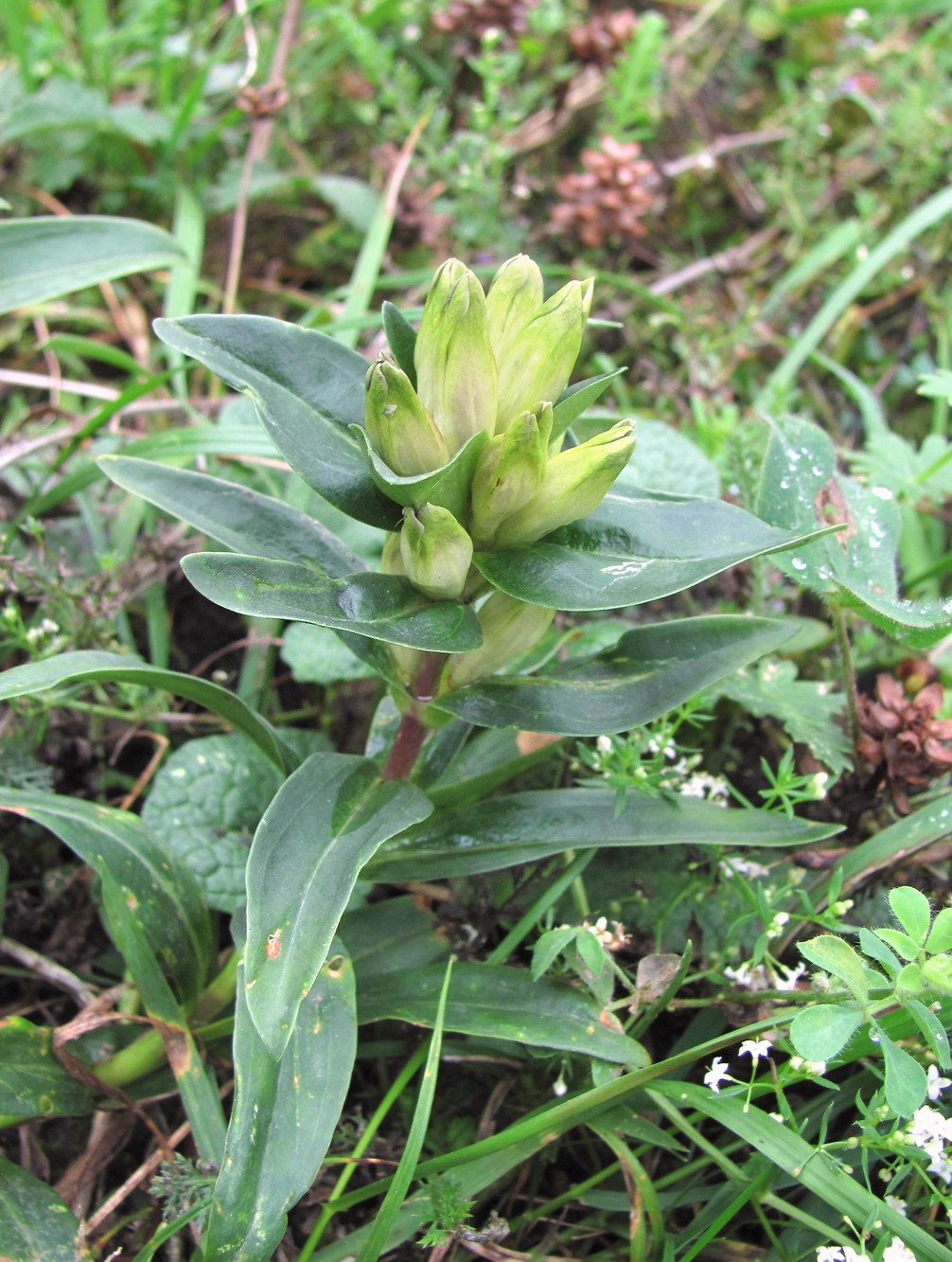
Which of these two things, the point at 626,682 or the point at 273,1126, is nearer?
the point at 273,1126

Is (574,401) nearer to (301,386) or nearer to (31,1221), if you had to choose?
(301,386)

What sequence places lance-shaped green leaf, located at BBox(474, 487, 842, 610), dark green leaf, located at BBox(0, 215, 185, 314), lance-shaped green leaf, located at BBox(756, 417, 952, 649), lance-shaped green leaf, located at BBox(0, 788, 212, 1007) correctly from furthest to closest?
dark green leaf, located at BBox(0, 215, 185, 314)
lance-shaped green leaf, located at BBox(756, 417, 952, 649)
lance-shaped green leaf, located at BBox(0, 788, 212, 1007)
lance-shaped green leaf, located at BBox(474, 487, 842, 610)

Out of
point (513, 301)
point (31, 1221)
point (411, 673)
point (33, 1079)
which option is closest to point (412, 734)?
point (411, 673)

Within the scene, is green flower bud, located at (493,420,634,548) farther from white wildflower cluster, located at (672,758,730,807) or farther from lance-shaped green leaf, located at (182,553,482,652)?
white wildflower cluster, located at (672,758,730,807)

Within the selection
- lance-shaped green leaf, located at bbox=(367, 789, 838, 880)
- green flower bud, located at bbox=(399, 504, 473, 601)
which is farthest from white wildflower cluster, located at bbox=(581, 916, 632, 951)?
green flower bud, located at bbox=(399, 504, 473, 601)

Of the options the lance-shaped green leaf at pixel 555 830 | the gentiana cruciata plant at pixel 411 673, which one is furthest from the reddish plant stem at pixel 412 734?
the lance-shaped green leaf at pixel 555 830

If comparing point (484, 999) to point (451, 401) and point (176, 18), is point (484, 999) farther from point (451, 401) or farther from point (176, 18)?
point (176, 18)
